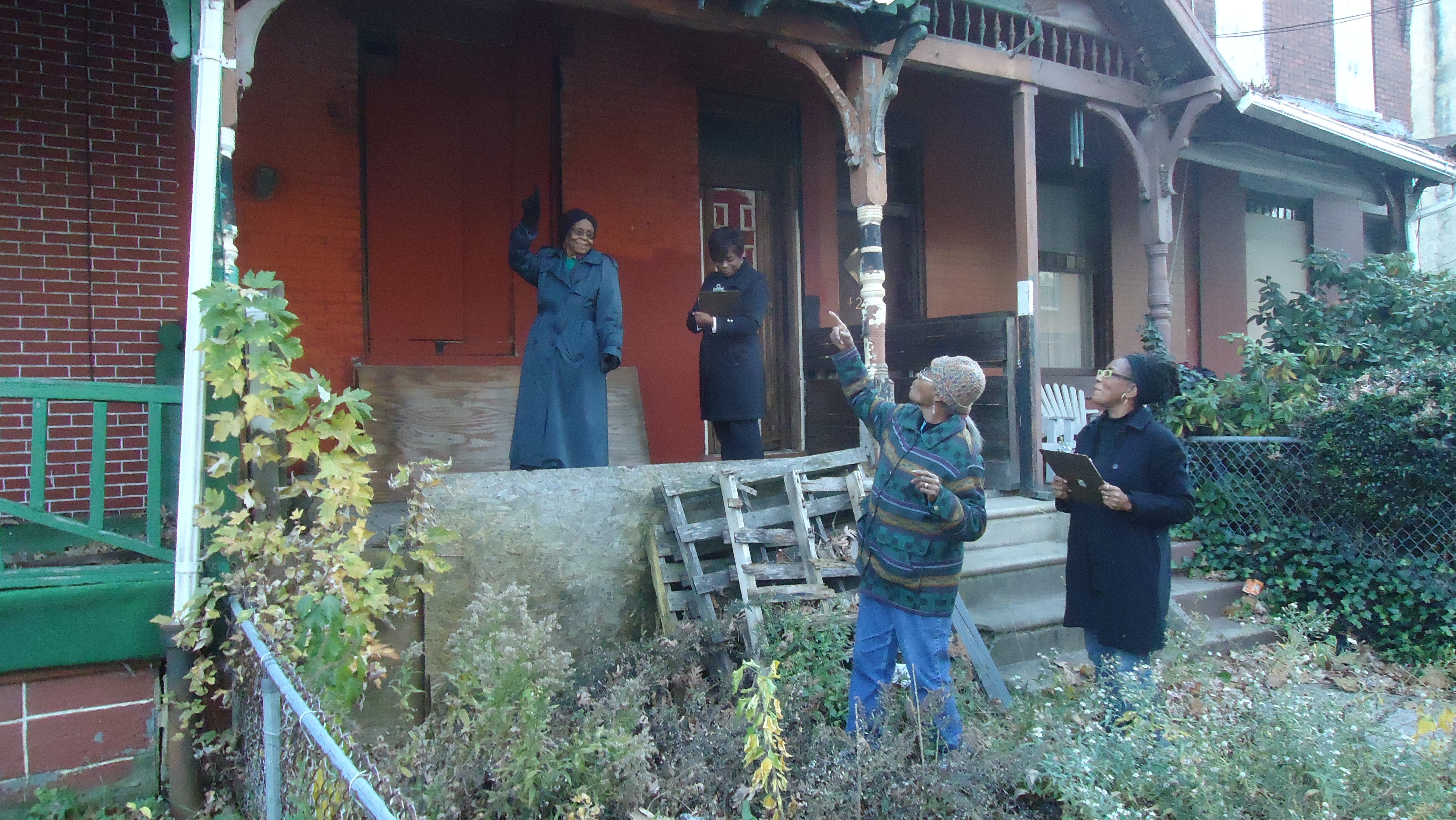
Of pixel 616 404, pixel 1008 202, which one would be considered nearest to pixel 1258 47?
pixel 1008 202

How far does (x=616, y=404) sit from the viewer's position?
6.49m

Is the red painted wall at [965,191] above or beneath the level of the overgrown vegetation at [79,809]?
above

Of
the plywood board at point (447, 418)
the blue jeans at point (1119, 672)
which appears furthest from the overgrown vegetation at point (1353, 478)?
the plywood board at point (447, 418)

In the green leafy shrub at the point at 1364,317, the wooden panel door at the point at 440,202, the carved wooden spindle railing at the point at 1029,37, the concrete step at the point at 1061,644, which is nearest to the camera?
the concrete step at the point at 1061,644

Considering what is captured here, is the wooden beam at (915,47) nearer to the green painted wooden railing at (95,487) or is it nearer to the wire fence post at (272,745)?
the green painted wooden railing at (95,487)

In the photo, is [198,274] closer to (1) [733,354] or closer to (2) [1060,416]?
(1) [733,354]

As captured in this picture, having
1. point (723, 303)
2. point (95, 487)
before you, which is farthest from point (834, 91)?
point (95, 487)

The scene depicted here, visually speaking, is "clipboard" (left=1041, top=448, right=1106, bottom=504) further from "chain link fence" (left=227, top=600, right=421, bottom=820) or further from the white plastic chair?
the white plastic chair

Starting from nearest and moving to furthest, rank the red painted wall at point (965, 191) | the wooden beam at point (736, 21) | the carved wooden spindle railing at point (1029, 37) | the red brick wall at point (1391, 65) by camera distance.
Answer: the wooden beam at point (736, 21)
the carved wooden spindle railing at point (1029, 37)
the red painted wall at point (965, 191)
the red brick wall at point (1391, 65)

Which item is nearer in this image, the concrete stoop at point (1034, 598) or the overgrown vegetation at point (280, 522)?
the overgrown vegetation at point (280, 522)

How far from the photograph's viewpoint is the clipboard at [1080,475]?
369cm

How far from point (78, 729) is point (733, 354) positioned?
11.5ft

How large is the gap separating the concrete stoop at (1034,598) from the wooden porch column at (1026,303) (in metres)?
0.39

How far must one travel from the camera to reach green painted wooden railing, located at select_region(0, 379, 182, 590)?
3.38m
